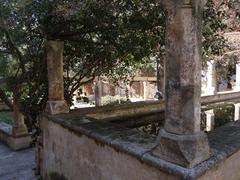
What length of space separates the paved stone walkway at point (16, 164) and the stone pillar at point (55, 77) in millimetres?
1573

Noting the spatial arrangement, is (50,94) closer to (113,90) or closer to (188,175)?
(188,175)

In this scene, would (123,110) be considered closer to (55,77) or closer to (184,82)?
(55,77)

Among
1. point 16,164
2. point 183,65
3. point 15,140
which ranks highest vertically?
point 183,65

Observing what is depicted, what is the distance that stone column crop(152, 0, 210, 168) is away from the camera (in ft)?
8.20

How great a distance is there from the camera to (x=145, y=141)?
322 cm

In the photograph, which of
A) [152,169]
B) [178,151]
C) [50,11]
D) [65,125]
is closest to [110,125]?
[65,125]

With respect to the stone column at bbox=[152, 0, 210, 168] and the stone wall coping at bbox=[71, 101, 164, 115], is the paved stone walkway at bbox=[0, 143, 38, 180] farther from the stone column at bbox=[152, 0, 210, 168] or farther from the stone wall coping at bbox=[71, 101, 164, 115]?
the stone column at bbox=[152, 0, 210, 168]

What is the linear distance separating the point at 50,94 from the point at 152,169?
2789mm

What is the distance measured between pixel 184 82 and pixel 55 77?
3007mm

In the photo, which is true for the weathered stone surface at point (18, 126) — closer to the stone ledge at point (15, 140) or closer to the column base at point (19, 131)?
the column base at point (19, 131)

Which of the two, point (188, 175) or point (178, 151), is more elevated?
point (178, 151)

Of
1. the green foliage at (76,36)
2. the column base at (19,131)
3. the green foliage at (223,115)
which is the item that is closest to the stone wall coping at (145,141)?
the green foliage at (76,36)

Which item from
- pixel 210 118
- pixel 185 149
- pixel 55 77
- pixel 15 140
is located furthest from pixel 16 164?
pixel 210 118

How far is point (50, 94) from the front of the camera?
5004 millimetres
